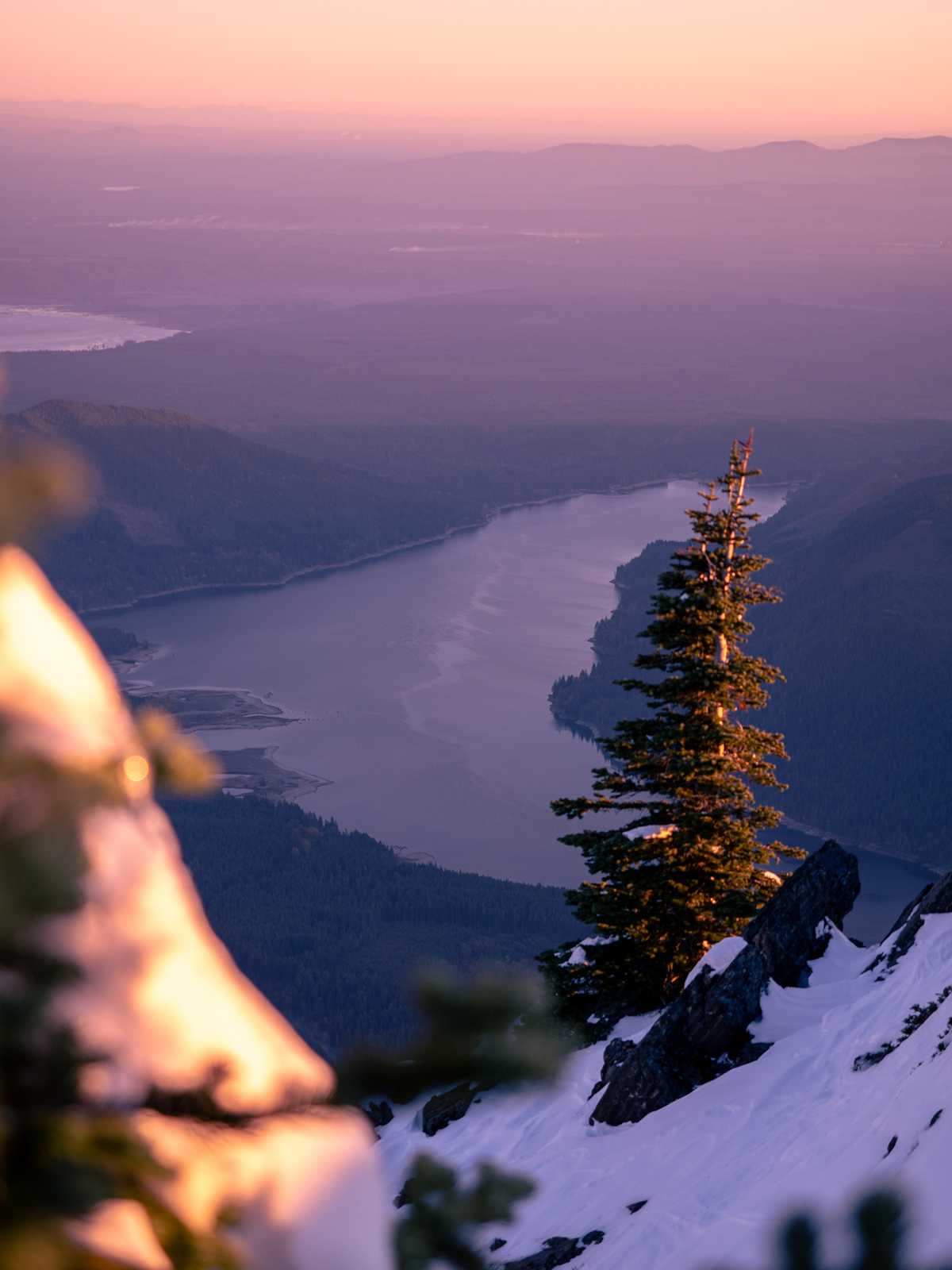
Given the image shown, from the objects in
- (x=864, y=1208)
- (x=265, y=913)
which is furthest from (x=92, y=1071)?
(x=265, y=913)

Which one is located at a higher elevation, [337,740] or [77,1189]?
[77,1189]

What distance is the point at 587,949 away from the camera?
62.4 ft

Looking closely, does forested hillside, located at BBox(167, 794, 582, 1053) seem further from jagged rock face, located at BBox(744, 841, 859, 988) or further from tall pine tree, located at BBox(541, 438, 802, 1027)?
jagged rock face, located at BBox(744, 841, 859, 988)

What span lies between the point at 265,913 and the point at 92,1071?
10515 centimetres

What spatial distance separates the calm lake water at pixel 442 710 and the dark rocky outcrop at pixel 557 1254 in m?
93.7

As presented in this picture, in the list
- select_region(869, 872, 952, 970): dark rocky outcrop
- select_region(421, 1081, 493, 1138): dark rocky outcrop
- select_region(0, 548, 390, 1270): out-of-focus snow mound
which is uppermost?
select_region(0, 548, 390, 1270): out-of-focus snow mound

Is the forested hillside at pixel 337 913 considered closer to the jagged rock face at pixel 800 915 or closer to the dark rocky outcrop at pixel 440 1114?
the jagged rock face at pixel 800 915

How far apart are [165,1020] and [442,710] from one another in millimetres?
139849

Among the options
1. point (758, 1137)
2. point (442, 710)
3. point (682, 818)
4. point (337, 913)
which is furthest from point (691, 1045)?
point (442, 710)

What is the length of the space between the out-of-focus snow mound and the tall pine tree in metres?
16.8

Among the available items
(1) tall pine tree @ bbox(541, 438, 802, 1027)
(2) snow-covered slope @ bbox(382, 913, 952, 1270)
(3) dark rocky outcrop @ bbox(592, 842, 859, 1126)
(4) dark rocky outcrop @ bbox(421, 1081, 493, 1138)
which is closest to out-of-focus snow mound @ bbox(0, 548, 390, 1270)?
(2) snow-covered slope @ bbox(382, 913, 952, 1270)

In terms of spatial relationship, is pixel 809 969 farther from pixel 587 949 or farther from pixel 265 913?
pixel 265 913

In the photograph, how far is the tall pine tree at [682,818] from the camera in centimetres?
1891

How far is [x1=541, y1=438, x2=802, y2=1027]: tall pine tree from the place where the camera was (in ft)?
62.0
